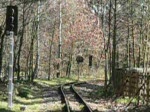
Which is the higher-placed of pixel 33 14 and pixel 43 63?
pixel 33 14

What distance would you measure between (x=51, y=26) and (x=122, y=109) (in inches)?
1630

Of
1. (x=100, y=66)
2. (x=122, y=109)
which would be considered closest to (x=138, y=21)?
(x=122, y=109)

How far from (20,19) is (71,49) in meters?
25.7

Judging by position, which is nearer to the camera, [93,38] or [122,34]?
[122,34]

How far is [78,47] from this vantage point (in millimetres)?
64875

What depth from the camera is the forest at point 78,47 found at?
88.9ft

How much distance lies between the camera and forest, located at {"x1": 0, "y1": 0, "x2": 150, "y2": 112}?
2709cm

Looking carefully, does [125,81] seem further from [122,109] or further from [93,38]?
[93,38]

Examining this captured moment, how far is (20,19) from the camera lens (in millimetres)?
36438

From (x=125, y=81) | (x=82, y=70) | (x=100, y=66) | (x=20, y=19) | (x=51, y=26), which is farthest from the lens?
(x=100, y=66)

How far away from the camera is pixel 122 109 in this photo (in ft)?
60.4

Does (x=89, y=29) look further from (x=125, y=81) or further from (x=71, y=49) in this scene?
(x=125, y=81)

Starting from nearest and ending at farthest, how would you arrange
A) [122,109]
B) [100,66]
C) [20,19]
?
1. [122,109]
2. [20,19]
3. [100,66]

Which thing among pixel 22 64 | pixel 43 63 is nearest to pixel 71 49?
pixel 22 64
